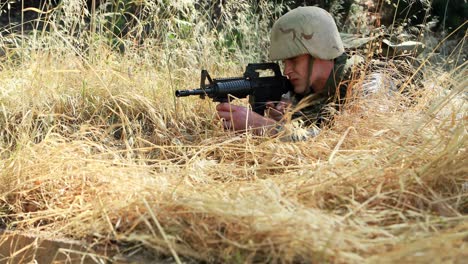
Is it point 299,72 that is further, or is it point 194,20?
point 194,20

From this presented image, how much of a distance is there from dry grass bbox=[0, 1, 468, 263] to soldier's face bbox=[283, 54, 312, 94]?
26cm

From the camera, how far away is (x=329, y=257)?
127 cm

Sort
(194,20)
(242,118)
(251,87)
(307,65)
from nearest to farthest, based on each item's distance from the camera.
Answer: (242,118) < (251,87) < (307,65) < (194,20)

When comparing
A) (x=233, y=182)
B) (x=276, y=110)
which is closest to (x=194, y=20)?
(x=276, y=110)

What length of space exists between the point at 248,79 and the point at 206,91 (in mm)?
240

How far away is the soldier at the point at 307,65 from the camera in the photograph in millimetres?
2496

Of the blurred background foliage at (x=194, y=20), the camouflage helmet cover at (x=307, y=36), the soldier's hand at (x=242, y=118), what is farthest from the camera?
the blurred background foliage at (x=194, y=20)

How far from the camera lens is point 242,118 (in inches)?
97.3

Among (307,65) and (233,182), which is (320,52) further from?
(233,182)

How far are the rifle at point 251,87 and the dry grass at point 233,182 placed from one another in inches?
7.3

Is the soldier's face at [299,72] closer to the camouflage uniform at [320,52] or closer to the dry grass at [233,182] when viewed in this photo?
the camouflage uniform at [320,52]

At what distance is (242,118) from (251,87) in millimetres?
193

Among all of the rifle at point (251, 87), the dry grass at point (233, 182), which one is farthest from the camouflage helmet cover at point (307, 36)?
the dry grass at point (233, 182)

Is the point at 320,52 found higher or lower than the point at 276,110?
higher
